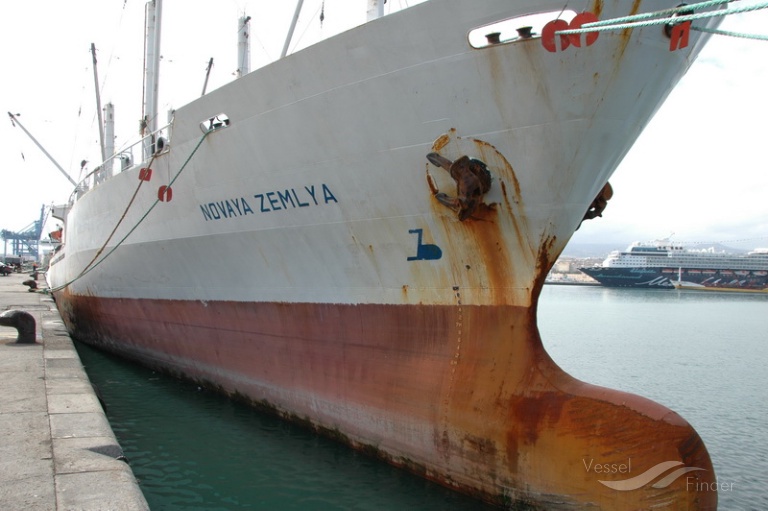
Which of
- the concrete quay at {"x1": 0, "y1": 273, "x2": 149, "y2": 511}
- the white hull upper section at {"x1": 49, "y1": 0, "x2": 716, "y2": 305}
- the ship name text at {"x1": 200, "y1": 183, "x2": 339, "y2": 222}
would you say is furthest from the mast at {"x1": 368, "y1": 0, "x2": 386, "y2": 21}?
the concrete quay at {"x1": 0, "y1": 273, "x2": 149, "y2": 511}

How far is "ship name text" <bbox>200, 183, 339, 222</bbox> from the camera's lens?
562cm

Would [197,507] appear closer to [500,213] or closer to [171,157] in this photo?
[500,213]

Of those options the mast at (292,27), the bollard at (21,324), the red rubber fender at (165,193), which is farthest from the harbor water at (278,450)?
the mast at (292,27)

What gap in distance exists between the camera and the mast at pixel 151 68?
34.3 feet

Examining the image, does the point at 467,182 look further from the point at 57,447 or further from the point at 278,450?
the point at 57,447

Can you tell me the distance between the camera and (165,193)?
803cm

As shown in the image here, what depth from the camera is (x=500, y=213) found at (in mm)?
4656

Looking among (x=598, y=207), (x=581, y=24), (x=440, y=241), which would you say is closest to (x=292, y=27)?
(x=440, y=241)

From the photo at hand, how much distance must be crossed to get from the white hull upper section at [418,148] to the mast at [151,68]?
456cm

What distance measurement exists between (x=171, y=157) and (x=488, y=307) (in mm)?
5361

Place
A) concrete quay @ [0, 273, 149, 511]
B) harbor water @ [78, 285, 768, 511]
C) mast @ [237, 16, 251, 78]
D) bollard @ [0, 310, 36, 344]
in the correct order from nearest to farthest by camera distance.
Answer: concrete quay @ [0, 273, 149, 511] < harbor water @ [78, 285, 768, 511] < bollard @ [0, 310, 36, 344] < mast @ [237, 16, 251, 78]

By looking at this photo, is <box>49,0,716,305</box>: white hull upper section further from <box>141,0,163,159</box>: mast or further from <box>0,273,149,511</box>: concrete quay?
<box>141,0,163,159</box>: mast

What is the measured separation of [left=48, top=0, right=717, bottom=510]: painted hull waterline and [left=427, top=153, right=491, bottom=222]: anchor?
0.05 m

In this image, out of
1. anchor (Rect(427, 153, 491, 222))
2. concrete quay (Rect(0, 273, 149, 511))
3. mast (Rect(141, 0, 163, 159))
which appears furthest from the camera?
mast (Rect(141, 0, 163, 159))
